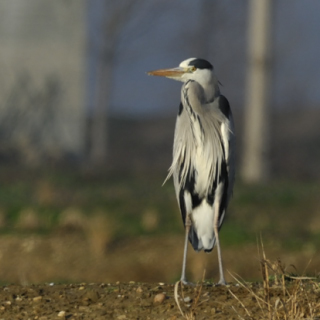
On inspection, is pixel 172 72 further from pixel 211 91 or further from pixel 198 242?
pixel 198 242

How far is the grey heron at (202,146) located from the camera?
646 centimetres

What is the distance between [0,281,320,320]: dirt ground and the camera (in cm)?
487

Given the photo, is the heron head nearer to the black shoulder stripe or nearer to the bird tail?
the black shoulder stripe

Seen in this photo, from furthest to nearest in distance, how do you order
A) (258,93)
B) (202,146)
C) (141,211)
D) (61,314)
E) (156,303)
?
(258,93) < (141,211) < (202,146) < (156,303) < (61,314)

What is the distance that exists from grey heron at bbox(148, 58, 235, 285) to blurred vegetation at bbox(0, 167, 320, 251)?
4.25m

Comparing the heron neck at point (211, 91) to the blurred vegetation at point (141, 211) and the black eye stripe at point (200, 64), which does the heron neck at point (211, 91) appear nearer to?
the black eye stripe at point (200, 64)

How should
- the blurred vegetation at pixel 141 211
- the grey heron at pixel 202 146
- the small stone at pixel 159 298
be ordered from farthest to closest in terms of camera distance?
1. the blurred vegetation at pixel 141 211
2. the grey heron at pixel 202 146
3. the small stone at pixel 159 298

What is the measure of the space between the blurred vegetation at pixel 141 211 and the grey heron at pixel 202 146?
13.9ft

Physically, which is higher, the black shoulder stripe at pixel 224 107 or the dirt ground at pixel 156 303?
the black shoulder stripe at pixel 224 107

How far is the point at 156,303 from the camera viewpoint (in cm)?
529

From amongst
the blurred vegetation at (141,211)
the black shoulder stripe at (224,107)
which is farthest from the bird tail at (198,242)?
the blurred vegetation at (141,211)

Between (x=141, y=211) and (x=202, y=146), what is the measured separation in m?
6.11

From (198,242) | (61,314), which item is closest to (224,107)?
(198,242)

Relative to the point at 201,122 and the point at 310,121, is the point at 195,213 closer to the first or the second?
the point at 201,122
